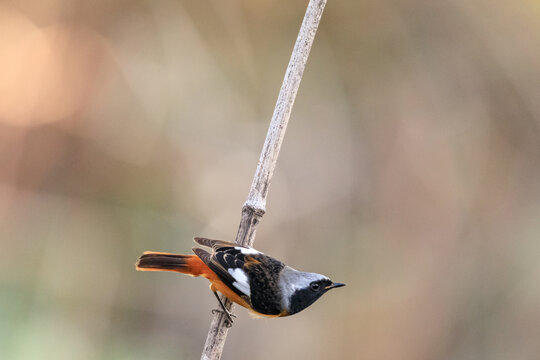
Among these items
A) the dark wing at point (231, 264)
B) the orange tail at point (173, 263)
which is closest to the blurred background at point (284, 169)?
the orange tail at point (173, 263)

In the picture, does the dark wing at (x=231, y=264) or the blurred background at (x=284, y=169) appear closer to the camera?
the dark wing at (x=231, y=264)

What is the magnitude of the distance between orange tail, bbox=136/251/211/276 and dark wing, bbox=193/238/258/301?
0.32 feet

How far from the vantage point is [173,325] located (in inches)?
161

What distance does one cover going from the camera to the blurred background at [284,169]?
13.2 feet

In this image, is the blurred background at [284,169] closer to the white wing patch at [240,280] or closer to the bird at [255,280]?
the bird at [255,280]

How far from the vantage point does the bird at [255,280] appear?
91.7 inches

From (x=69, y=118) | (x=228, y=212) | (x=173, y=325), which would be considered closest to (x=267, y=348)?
(x=173, y=325)

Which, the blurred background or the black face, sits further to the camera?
the blurred background

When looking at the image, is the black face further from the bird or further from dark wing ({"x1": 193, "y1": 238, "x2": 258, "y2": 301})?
dark wing ({"x1": 193, "y1": 238, "x2": 258, "y2": 301})

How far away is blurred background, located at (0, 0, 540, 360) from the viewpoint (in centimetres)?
404

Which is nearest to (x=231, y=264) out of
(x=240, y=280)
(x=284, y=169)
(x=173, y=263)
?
(x=240, y=280)

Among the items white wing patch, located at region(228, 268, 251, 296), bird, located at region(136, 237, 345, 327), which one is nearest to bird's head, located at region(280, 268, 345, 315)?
bird, located at region(136, 237, 345, 327)

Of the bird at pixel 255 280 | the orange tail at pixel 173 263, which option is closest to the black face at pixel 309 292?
the bird at pixel 255 280

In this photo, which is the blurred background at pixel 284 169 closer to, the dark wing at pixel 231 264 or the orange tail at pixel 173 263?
the orange tail at pixel 173 263
